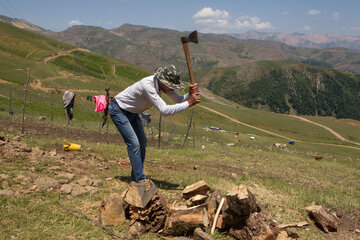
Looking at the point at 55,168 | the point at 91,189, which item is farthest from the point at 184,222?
the point at 55,168

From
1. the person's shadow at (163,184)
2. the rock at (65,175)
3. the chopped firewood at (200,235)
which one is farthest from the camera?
the person's shadow at (163,184)

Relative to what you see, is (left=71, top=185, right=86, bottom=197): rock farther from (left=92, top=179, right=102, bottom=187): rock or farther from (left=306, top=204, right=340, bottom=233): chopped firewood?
(left=306, top=204, right=340, bottom=233): chopped firewood

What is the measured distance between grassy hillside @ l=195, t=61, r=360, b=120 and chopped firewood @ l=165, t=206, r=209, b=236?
16177 centimetres

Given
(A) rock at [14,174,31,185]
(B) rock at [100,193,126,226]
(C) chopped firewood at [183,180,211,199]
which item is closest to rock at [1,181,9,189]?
(A) rock at [14,174,31,185]

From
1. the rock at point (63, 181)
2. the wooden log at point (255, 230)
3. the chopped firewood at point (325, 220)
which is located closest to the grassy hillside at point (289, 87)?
the chopped firewood at point (325, 220)

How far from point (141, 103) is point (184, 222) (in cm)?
252

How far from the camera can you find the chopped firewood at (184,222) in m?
4.60

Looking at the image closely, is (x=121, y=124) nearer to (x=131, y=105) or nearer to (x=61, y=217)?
(x=131, y=105)

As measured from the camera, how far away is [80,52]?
97.0m

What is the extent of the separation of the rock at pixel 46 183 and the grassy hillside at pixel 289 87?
161272mm

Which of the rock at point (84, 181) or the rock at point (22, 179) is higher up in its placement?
the rock at point (22, 179)

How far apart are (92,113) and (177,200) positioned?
2724 cm

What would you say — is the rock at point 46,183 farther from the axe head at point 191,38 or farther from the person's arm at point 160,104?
the axe head at point 191,38

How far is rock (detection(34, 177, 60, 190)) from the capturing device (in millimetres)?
5839
